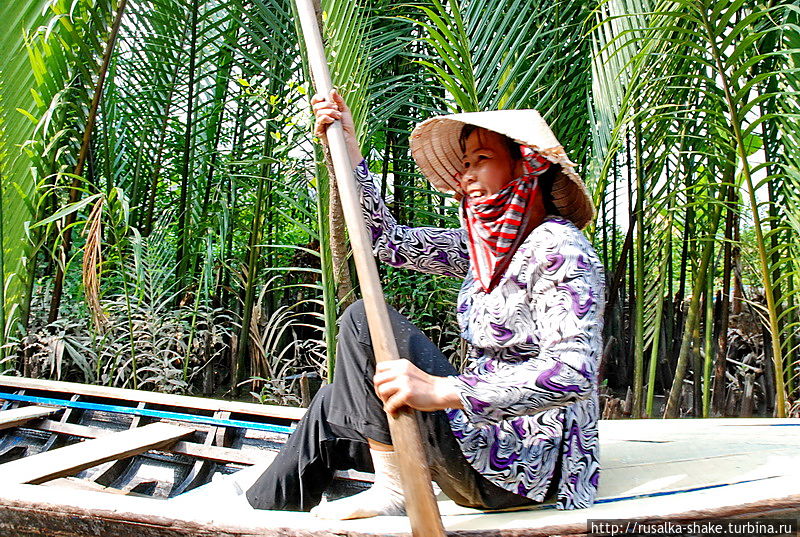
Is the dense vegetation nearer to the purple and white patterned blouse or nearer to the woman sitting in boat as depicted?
the woman sitting in boat

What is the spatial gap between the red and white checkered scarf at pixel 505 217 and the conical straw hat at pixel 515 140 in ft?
0.15

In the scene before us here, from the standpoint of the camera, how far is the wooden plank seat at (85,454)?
1.69 metres

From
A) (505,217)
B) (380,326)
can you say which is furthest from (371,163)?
(380,326)

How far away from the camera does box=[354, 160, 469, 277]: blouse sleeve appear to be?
1.74 meters

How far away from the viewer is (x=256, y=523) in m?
1.26

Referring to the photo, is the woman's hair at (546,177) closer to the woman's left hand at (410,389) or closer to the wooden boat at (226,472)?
the woman's left hand at (410,389)

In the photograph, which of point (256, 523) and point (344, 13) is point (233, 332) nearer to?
point (344, 13)

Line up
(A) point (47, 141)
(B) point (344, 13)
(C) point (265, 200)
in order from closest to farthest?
1. (B) point (344, 13)
2. (A) point (47, 141)
3. (C) point (265, 200)

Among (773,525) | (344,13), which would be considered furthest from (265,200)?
(773,525)

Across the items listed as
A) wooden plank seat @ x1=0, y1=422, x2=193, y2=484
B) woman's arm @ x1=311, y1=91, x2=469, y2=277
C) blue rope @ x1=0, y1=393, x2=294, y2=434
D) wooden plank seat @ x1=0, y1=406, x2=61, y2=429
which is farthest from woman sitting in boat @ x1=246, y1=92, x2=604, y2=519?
wooden plank seat @ x1=0, y1=406, x2=61, y2=429

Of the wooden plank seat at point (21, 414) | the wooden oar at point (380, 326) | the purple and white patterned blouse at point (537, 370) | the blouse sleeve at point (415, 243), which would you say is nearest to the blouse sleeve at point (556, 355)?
the purple and white patterned blouse at point (537, 370)

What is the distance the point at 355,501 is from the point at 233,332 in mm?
2834

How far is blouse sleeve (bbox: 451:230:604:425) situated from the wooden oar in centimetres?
11

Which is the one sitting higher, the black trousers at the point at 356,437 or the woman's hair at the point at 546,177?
the woman's hair at the point at 546,177
